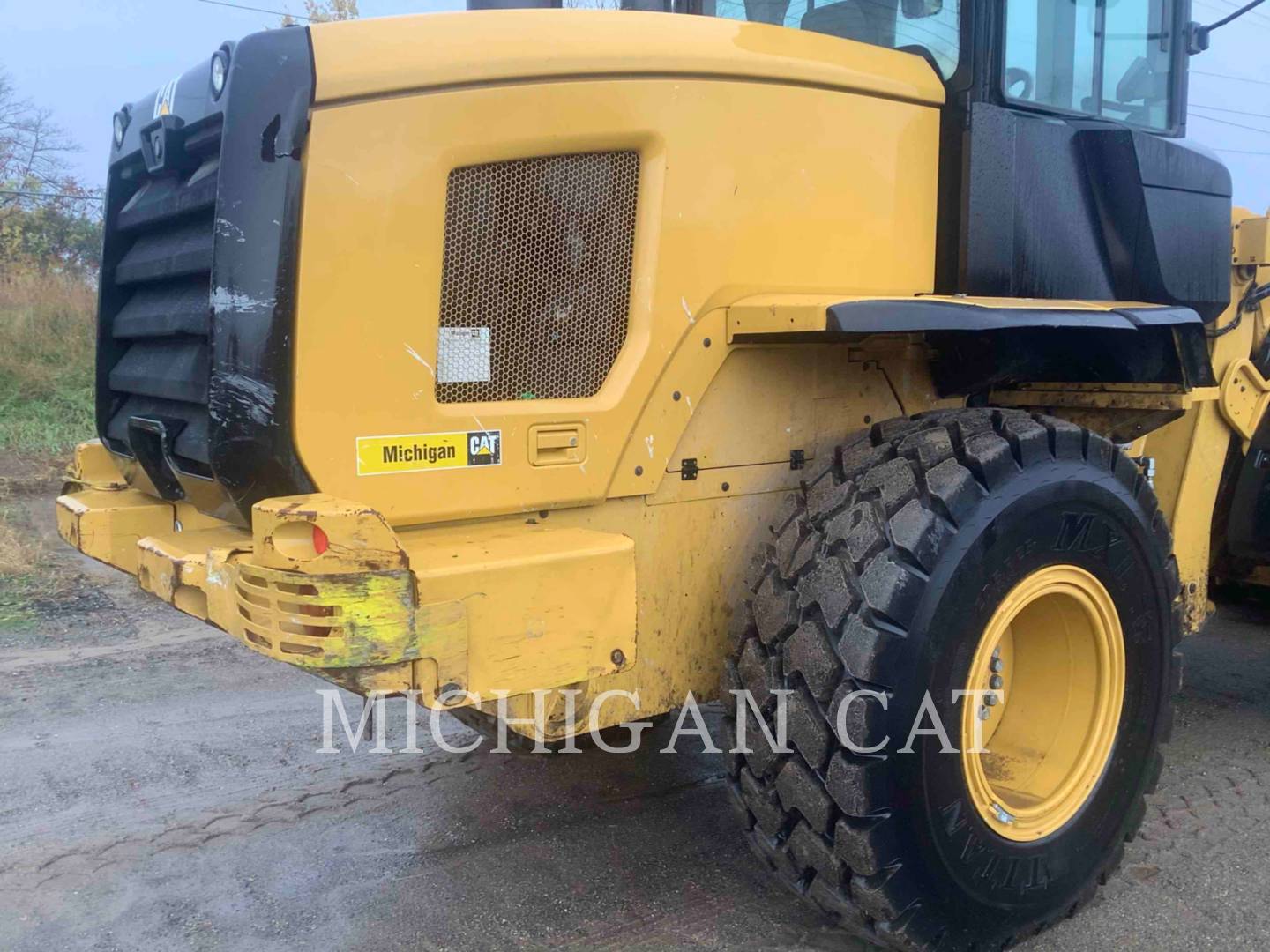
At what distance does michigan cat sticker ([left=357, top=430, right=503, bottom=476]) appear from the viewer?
2369 millimetres

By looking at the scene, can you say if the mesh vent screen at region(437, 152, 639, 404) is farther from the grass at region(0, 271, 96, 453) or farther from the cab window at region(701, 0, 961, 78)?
the grass at region(0, 271, 96, 453)

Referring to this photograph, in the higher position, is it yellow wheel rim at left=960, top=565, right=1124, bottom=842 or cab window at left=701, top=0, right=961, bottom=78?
cab window at left=701, top=0, right=961, bottom=78

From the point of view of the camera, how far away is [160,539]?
2797 mm

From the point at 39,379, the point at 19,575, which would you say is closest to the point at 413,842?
the point at 19,575

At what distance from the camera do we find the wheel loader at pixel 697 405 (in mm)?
2291

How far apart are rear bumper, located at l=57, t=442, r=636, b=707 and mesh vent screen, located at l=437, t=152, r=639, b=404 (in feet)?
1.20

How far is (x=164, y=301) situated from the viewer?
2.84m

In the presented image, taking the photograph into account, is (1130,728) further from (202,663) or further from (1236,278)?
(202,663)

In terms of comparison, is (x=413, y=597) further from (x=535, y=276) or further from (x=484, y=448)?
(x=535, y=276)

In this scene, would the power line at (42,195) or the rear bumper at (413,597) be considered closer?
the rear bumper at (413,597)

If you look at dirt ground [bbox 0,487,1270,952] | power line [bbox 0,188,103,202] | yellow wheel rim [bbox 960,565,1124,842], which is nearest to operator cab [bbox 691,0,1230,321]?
yellow wheel rim [bbox 960,565,1124,842]

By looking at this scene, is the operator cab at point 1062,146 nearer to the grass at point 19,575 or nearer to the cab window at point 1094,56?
the cab window at point 1094,56

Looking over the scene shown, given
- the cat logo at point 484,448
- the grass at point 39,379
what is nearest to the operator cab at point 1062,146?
the cat logo at point 484,448

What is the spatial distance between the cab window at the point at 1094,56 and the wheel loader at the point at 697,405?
29 millimetres
